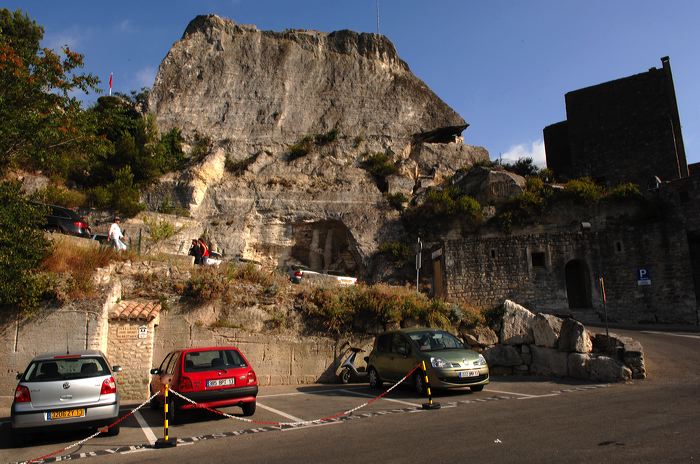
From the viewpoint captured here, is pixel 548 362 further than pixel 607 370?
Yes

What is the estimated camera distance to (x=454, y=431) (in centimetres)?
638

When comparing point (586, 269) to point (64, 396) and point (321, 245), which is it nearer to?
point (321, 245)

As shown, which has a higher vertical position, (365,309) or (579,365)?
(365,309)

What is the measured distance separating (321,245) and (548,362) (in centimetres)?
1951

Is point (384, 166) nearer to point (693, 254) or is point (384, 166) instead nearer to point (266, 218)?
point (266, 218)

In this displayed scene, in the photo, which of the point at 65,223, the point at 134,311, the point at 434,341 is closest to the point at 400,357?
the point at 434,341

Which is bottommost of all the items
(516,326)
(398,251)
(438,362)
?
(438,362)

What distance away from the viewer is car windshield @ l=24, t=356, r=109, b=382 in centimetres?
709

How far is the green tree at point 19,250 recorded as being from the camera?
10.3 meters

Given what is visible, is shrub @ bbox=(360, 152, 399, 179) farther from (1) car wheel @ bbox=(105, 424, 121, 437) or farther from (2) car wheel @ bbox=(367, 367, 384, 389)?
(1) car wheel @ bbox=(105, 424, 121, 437)

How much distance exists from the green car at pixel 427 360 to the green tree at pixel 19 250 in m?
7.80

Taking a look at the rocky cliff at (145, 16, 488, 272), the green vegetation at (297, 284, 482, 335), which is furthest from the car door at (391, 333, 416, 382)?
the rocky cliff at (145, 16, 488, 272)

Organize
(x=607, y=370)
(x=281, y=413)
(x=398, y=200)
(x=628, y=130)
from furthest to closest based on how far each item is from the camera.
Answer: (x=628, y=130) → (x=398, y=200) → (x=607, y=370) → (x=281, y=413)

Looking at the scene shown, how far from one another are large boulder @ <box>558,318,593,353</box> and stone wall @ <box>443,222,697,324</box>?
38.2ft
